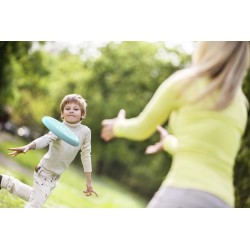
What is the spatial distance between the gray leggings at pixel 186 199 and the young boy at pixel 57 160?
2.93 feet

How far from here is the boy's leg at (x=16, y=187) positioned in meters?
3.09

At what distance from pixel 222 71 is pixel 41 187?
1.42 m

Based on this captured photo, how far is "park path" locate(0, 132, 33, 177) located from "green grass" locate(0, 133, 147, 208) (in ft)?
0.06

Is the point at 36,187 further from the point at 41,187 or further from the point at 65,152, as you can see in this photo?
the point at 65,152

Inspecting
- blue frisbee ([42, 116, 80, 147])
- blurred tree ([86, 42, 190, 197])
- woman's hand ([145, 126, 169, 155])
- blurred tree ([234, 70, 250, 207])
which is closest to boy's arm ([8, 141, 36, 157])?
blue frisbee ([42, 116, 80, 147])

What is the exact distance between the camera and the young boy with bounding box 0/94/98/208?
3047 mm

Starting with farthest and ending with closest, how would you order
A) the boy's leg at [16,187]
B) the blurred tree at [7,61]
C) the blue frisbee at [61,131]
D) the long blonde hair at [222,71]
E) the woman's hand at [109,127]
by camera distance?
the blurred tree at [7,61]
the boy's leg at [16,187]
the blue frisbee at [61,131]
the woman's hand at [109,127]
the long blonde hair at [222,71]

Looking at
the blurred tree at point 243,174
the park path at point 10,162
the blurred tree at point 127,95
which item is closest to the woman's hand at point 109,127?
the blurred tree at point 127,95

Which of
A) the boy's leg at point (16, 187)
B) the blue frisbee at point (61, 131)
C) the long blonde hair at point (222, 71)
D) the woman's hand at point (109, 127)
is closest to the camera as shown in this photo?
the long blonde hair at point (222, 71)

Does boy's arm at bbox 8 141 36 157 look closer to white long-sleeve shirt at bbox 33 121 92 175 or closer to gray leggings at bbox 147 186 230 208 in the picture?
white long-sleeve shirt at bbox 33 121 92 175

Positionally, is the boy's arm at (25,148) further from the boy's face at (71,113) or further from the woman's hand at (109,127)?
the woman's hand at (109,127)

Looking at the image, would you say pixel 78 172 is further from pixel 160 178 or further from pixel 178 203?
pixel 178 203
